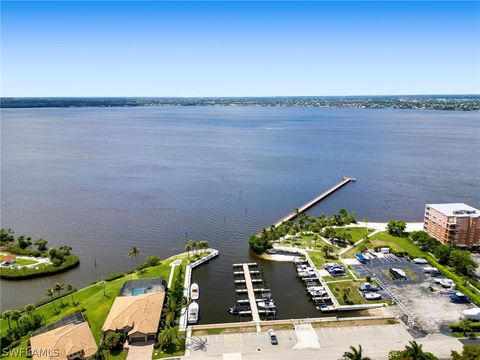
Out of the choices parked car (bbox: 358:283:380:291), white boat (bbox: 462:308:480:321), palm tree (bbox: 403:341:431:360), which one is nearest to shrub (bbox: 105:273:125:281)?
parked car (bbox: 358:283:380:291)

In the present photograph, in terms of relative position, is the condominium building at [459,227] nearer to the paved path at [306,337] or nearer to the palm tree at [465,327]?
the palm tree at [465,327]

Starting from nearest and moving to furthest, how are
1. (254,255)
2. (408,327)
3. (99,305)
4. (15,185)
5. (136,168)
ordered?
(408,327) → (99,305) → (254,255) → (15,185) → (136,168)

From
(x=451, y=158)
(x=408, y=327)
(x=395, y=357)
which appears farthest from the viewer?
(x=451, y=158)

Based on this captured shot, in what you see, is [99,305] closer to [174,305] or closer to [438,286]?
[174,305]

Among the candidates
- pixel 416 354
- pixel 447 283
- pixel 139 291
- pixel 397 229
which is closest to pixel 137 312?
pixel 139 291

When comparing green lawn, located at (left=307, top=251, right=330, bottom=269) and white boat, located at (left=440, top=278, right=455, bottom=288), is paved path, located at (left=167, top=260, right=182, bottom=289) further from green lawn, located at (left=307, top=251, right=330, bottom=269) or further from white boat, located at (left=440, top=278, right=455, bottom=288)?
white boat, located at (left=440, top=278, right=455, bottom=288)

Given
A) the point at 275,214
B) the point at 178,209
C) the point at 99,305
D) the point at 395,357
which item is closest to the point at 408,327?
the point at 395,357
